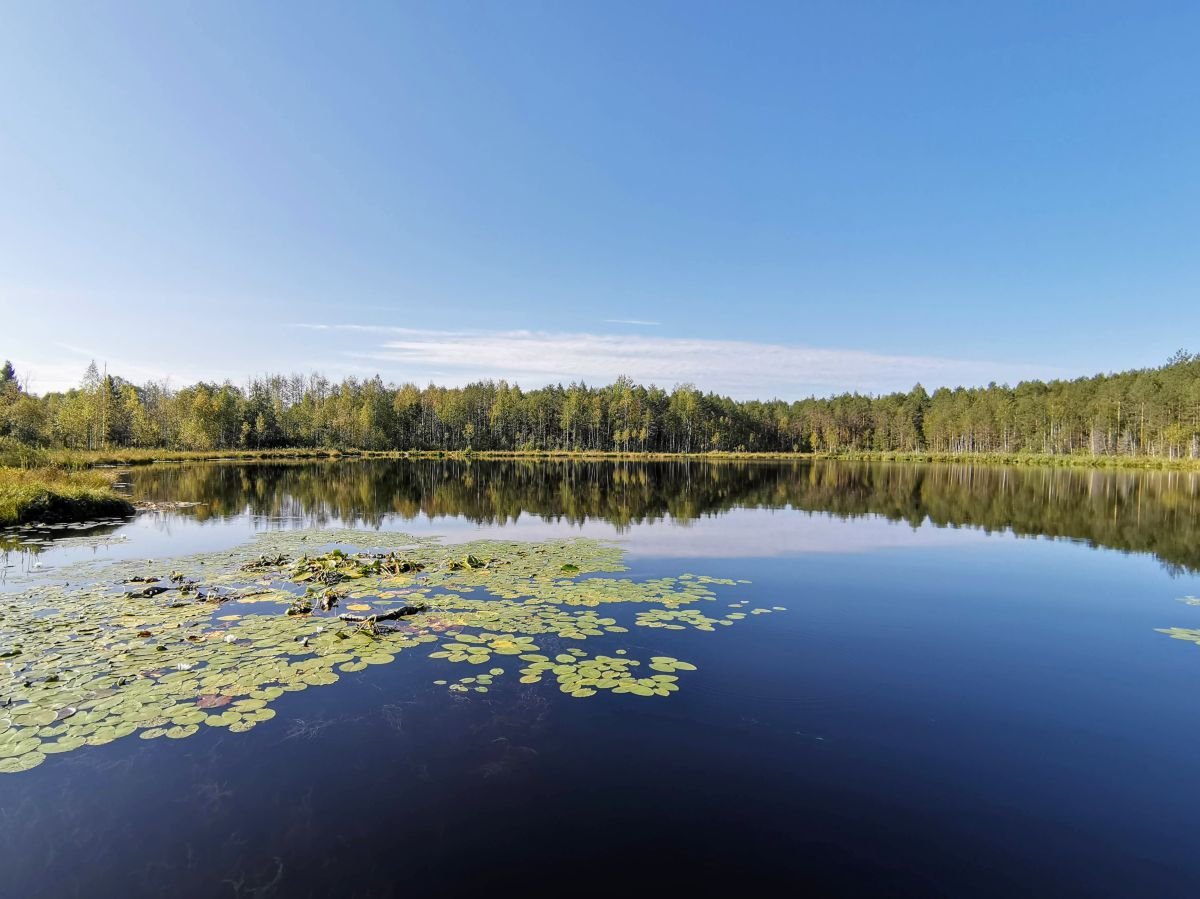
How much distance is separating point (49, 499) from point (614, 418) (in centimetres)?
9526

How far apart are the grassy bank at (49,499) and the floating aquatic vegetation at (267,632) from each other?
970 cm

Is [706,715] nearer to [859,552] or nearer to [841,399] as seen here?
[859,552]

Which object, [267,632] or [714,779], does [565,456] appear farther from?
[714,779]

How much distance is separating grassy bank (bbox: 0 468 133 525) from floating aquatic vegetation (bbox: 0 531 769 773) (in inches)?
382

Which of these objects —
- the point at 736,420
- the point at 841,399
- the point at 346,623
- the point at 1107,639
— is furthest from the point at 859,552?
the point at 841,399

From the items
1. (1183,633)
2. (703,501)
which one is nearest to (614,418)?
(703,501)

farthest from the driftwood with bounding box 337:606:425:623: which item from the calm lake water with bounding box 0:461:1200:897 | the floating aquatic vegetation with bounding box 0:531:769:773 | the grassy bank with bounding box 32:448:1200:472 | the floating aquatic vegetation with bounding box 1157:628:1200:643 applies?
the grassy bank with bounding box 32:448:1200:472

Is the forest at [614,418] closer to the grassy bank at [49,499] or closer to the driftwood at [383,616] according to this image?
the grassy bank at [49,499]

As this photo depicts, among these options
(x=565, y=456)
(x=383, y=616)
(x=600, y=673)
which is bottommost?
(x=600, y=673)

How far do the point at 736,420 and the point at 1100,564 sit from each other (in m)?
114

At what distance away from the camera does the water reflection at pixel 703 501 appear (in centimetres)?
2512

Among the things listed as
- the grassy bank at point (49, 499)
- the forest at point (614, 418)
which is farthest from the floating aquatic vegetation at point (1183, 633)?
the forest at point (614, 418)

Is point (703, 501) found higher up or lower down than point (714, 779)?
higher up

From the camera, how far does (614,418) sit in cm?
11412
